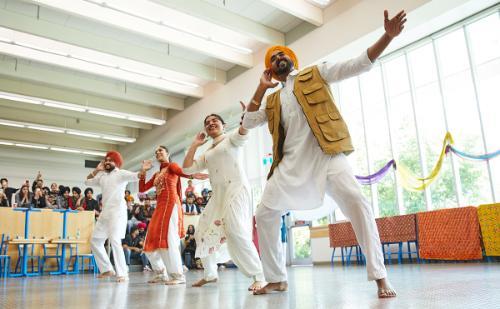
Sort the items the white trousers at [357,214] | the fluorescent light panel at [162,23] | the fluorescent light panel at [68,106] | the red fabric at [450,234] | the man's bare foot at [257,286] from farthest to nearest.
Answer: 1. the fluorescent light panel at [68,106]
2. the fluorescent light panel at [162,23]
3. the red fabric at [450,234]
4. the man's bare foot at [257,286]
5. the white trousers at [357,214]

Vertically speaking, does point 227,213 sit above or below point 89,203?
below

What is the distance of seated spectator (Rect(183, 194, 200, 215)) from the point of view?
1082 centimetres

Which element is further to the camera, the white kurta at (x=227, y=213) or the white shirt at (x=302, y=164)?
the white kurta at (x=227, y=213)

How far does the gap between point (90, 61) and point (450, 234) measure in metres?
7.99

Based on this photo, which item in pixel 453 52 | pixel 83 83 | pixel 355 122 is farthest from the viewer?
pixel 83 83

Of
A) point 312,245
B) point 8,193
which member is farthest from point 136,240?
point 312,245

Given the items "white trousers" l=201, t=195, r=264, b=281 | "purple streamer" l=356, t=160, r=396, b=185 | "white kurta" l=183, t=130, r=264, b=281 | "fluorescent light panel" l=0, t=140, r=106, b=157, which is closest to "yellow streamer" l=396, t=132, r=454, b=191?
"purple streamer" l=356, t=160, r=396, b=185

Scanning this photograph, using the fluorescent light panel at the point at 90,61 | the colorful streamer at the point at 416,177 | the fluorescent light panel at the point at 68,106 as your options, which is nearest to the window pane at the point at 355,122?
the colorful streamer at the point at 416,177

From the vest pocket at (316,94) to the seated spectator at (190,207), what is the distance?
855 centimetres

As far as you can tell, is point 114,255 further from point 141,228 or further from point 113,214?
point 141,228

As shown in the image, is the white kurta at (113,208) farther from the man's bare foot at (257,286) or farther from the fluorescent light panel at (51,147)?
the fluorescent light panel at (51,147)

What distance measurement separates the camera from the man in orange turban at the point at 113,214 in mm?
5199

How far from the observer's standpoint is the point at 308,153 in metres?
2.54

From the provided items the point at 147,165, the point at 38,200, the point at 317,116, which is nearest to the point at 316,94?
the point at 317,116
